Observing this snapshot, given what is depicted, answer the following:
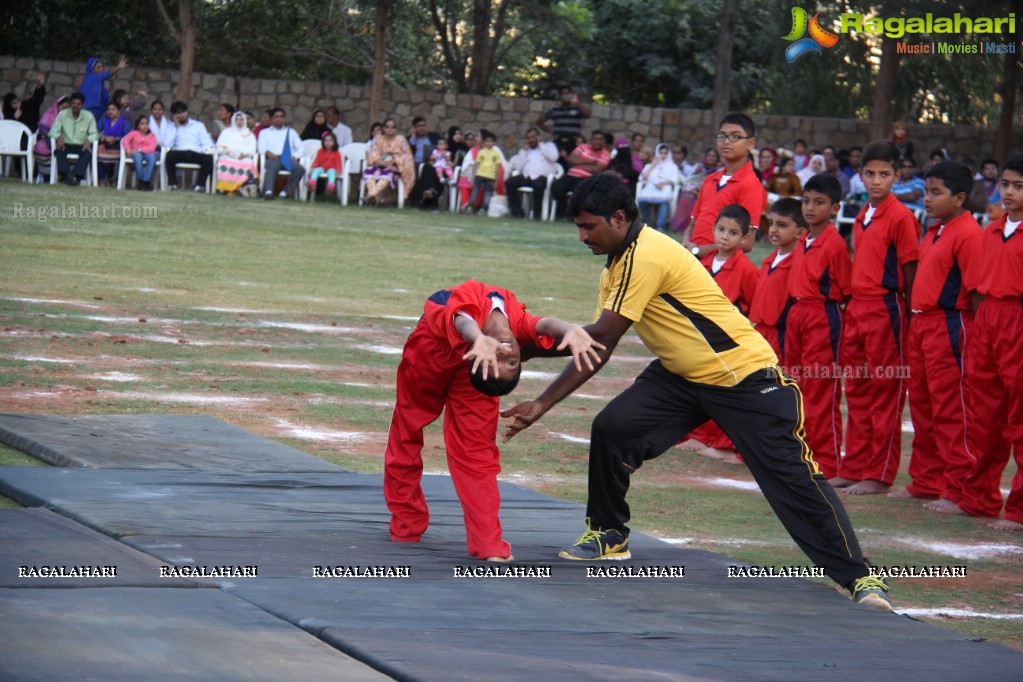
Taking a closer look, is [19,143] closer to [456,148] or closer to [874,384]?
[456,148]

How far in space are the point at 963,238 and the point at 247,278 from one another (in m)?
8.95

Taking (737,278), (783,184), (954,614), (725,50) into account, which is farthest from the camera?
Result: (725,50)

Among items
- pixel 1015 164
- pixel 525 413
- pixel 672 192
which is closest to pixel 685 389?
pixel 525 413

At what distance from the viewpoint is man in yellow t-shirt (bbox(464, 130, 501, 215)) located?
22.3 meters

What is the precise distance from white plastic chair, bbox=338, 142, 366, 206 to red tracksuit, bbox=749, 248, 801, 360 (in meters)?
15.1

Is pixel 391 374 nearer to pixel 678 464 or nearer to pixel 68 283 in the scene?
pixel 678 464

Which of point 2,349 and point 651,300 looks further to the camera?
point 2,349

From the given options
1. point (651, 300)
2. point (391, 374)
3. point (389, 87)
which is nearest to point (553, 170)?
point (389, 87)

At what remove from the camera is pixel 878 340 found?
24.5 feet

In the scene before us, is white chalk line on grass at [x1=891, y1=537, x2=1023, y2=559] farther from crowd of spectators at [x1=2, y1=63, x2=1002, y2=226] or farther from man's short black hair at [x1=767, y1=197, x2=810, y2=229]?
crowd of spectators at [x1=2, y1=63, x2=1002, y2=226]

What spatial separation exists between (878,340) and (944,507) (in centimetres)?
95

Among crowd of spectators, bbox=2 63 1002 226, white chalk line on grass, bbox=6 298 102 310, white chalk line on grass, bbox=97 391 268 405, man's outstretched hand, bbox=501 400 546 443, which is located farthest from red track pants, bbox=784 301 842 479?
crowd of spectators, bbox=2 63 1002 226

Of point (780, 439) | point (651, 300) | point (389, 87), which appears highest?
point (389, 87)

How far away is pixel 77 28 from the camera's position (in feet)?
95.7
